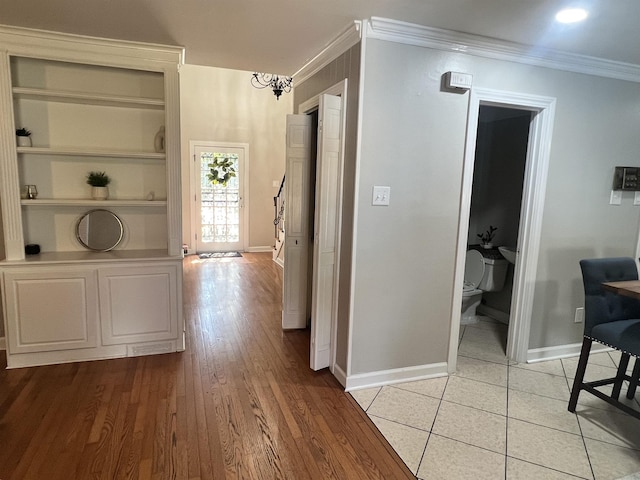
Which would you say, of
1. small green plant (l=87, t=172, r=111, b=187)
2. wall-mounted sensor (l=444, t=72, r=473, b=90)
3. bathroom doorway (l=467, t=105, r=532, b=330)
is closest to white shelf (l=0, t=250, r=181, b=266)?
small green plant (l=87, t=172, r=111, b=187)

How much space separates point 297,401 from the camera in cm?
256

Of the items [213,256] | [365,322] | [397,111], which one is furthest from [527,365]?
[213,256]

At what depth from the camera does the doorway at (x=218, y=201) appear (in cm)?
725

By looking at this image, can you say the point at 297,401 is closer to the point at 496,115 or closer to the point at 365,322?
the point at 365,322

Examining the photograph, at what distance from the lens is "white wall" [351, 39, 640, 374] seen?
2.57 m

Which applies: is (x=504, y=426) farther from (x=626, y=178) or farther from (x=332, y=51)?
(x=332, y=51)

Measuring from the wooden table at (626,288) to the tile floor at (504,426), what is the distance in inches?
33.4

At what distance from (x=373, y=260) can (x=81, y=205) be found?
91.6 inches

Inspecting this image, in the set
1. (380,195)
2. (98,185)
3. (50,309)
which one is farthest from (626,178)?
(50,309)

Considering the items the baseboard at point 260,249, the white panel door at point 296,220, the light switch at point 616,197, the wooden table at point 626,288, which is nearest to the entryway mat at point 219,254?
the baseboard at point 260,249

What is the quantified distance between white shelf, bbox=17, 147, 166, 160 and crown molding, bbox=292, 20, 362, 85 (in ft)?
4.62

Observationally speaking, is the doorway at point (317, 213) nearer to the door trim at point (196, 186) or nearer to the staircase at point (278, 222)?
the staircase at point (278, 222)

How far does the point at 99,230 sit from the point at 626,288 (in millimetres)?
3680

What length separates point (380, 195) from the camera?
102 inches
